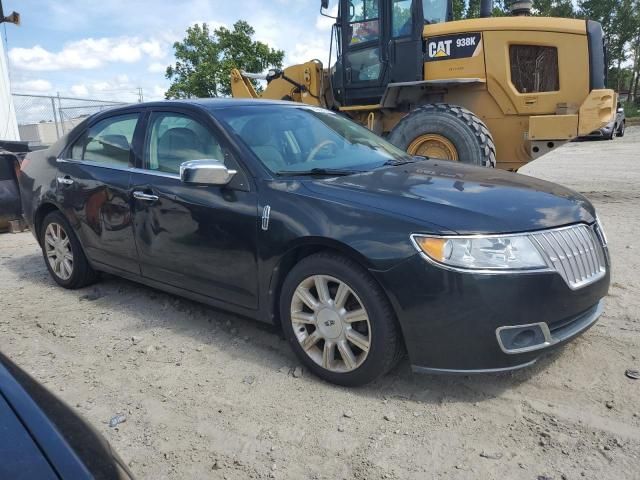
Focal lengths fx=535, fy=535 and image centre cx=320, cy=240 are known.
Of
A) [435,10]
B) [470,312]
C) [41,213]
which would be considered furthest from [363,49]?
[470,312]

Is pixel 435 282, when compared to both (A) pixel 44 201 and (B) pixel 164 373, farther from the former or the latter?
(A) pixel 44 201

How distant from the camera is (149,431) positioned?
271cm

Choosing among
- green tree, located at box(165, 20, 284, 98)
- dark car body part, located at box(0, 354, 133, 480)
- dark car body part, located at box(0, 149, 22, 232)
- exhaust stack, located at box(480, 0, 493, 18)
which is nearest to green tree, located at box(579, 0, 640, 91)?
green tree, located at box(165, 20, 284, 98)

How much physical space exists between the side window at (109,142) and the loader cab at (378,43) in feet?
16.1

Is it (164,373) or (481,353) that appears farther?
(164,373)

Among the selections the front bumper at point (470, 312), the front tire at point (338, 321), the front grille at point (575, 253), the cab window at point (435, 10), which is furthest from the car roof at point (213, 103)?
the cab window at point (435, 10)

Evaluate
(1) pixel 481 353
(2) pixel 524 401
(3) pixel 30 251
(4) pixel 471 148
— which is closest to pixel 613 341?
(2) pixel 524 401

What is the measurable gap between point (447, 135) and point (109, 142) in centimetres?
438

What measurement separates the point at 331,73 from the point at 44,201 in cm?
560

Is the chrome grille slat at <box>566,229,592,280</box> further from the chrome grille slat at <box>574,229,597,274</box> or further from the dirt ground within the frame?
the dirt ground

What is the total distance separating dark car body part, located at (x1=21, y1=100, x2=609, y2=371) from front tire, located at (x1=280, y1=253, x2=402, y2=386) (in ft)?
0.26

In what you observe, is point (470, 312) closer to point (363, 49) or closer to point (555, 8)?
point (363, 49)

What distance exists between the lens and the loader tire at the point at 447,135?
6914 mm

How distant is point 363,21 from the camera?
8281mm
